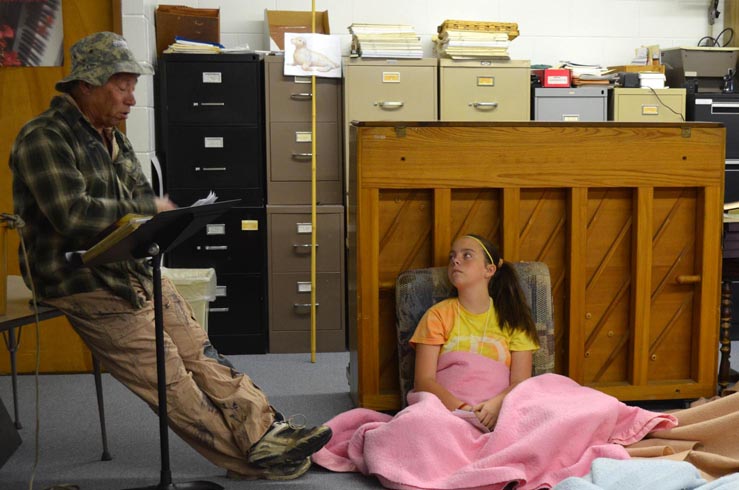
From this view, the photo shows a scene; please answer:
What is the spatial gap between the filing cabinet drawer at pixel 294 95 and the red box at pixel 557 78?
115 centimetres

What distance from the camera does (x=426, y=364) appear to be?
313 centimetres

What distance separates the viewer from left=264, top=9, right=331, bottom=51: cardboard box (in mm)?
5074

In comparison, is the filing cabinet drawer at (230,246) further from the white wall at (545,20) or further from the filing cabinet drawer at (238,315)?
the white wall at (545,20)

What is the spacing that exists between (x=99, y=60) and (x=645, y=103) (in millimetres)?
3339

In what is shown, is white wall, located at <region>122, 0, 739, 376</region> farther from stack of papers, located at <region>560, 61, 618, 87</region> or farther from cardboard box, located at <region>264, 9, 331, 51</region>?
stack of papers, located at <region>560, 61, 618, 87</region>

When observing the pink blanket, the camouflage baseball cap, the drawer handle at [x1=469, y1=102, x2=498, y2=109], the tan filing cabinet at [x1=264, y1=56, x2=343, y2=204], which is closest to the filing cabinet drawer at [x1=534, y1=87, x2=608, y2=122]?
the drawer handle at [x1=469, y1=102, x2=498, y2=109]

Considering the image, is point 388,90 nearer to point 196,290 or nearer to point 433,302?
point 196,290

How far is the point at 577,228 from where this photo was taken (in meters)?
3.42

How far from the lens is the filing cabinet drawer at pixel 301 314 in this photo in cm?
491

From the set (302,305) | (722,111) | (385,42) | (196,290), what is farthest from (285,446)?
(722,111)

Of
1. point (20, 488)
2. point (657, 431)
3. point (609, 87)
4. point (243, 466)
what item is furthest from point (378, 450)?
point (609, 87)

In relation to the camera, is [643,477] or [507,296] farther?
[507,296]

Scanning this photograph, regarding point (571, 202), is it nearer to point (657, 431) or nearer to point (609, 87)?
point (657, 431)

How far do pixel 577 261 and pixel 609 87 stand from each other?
2.03 meters
